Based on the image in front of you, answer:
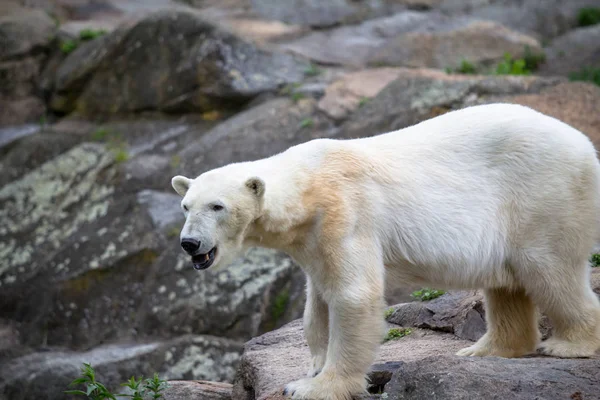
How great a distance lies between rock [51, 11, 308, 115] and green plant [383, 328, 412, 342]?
239 inches

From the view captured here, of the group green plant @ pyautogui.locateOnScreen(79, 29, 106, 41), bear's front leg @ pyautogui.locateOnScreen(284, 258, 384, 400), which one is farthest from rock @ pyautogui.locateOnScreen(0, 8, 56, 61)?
bear's front leg @ pyautogui.locateOnScreen(284, 258, 384, 400)

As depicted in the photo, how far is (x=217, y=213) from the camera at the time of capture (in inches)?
168

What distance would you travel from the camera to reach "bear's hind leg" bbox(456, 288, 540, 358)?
196 inches

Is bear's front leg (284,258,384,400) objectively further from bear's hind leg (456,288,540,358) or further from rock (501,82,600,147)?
rock (501,82,600,147)

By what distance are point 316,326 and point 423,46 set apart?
8.89 meters

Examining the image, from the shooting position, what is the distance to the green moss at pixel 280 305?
8.52 meters

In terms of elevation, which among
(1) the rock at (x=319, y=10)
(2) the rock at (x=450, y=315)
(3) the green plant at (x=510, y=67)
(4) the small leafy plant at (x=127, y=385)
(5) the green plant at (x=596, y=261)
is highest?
(3) the green plant at (x=510, y=67)

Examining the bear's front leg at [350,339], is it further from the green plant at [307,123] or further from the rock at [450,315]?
the green plant at [307,123]

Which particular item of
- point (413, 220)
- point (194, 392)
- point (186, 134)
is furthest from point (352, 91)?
point (413, 220)

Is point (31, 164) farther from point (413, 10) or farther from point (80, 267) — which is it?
point (413, 10)

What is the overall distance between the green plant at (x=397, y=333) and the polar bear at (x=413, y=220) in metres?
1.18

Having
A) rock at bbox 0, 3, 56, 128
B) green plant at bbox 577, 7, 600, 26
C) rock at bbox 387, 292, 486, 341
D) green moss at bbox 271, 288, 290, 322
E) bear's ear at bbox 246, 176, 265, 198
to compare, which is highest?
bear's ear at bbox 246, 176, 265, 198

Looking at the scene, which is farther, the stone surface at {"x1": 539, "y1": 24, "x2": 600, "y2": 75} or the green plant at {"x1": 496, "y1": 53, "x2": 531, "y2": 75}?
→ the stone surface at {"x1": 539, "y1": 24, "x2": 600, "y2": 75}

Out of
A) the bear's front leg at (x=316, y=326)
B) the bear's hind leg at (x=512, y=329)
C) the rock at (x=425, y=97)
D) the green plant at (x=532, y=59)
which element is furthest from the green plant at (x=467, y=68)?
the bear's front leg at (x=316, y=326)
